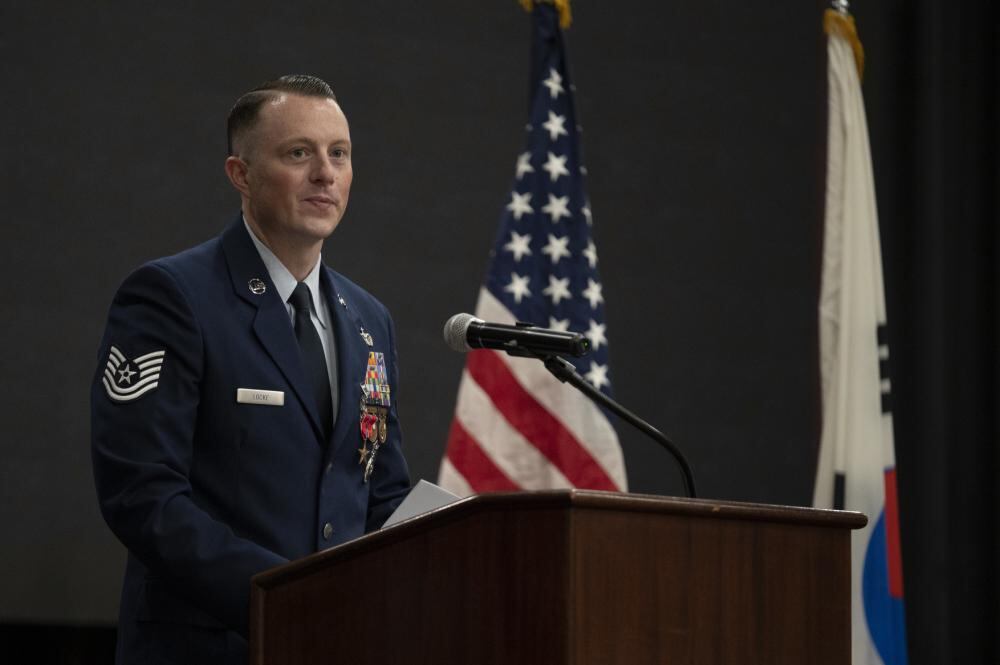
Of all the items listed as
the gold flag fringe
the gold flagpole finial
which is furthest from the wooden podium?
the gold flag fringe

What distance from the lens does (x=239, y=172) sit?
2146mm

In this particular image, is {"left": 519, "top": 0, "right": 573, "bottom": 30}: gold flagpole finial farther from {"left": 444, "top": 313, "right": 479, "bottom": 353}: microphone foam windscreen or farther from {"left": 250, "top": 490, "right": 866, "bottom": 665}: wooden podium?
{"left": 250, "top": 490, "right": 866, "bottom": 665}: wooden podium

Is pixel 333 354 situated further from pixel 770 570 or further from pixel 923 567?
pixel 923 567

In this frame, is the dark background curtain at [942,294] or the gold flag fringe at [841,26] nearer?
the gold flag fringe at [841,26]

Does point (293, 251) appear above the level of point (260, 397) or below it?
above

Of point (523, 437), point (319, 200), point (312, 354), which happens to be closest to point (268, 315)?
point (312, 354)

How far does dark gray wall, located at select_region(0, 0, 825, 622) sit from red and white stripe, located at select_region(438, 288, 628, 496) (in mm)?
511

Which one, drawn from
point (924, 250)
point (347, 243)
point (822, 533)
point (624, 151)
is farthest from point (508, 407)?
point (822, 533)

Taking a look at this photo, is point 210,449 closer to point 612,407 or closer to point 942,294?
point 612,407

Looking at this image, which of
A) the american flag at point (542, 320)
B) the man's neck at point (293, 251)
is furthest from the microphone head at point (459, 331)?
the american flag at point (542, 320)

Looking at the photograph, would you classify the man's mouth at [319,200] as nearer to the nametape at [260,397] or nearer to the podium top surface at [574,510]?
the nametape at [260,397]

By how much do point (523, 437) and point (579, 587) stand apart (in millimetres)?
2221

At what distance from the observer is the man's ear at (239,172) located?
2135 mm

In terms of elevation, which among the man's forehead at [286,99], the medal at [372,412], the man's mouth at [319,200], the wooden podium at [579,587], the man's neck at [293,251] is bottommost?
the wooden podium at [579,587]
